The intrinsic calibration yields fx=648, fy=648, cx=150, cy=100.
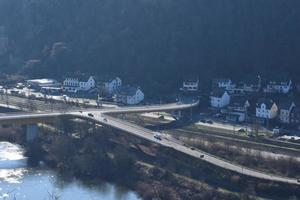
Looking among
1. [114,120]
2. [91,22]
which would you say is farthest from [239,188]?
[91,22]

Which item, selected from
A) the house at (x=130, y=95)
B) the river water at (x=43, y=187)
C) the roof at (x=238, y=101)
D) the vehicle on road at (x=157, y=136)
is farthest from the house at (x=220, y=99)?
the river water at (x=43, y=187)

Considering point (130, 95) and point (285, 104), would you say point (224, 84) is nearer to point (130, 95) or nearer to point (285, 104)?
point (130, 95)

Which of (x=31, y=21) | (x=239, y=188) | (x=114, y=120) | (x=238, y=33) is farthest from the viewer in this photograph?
(x=31, y=21)

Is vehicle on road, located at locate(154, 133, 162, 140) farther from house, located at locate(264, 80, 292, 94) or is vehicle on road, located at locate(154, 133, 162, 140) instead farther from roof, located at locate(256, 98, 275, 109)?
house, located at locate(264, 80, 292, 94)

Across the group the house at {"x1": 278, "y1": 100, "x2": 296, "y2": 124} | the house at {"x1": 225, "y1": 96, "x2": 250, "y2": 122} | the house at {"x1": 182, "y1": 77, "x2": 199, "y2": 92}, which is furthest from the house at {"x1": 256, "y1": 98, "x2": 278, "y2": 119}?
the house at {"x1": 182, "y1": 77, "x2": 199, "y2": 92}

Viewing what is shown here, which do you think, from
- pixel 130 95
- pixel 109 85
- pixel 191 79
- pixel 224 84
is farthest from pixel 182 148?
pixel 109 85

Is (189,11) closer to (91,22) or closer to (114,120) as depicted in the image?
(91,22)

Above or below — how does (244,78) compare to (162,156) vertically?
above

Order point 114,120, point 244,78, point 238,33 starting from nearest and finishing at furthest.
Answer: point 114,120 → point 244,78 → point 238,33
